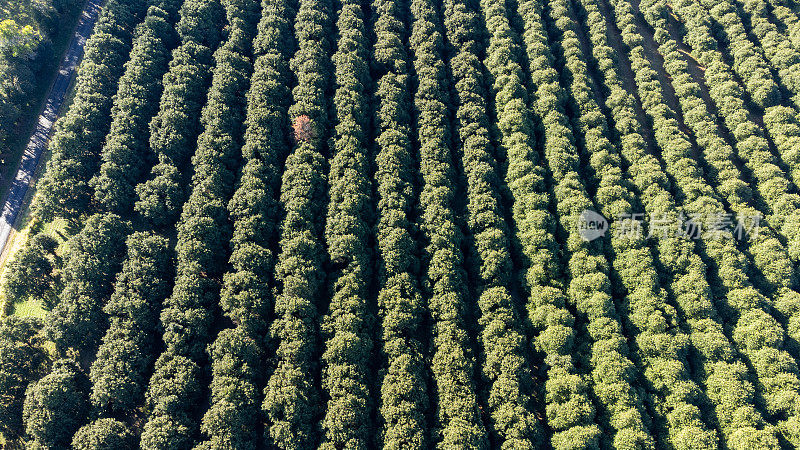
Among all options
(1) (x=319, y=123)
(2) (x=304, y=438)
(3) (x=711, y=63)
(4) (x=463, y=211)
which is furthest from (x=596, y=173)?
(2) (x=304, y=438)

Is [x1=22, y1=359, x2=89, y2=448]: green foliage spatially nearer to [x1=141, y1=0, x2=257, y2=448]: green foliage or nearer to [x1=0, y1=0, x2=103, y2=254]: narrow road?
[x1=141, y1=0, x2=257, y2=448]: green foliage

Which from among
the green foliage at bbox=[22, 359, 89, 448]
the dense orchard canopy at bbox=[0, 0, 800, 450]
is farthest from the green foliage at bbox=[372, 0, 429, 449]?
the green foliage at bbox=[22, 359, 89, 448]

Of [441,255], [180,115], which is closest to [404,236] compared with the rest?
[441,255]

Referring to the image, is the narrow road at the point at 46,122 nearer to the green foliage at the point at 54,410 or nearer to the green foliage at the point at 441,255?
the green foliage at the point at 54,410

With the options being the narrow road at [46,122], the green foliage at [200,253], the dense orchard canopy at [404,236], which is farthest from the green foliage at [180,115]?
the narrow road at [46,122]

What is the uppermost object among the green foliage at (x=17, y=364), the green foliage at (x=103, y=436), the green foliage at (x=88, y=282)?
the green foliage at (x=88, y=282)

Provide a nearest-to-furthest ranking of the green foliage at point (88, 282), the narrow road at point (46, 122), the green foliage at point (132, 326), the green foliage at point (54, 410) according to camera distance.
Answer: the green foliage at point (54, 410)
the green foliage at point (132, 326)
the green foliage at point (88, 282)
the narrow road at point (46, 122)
